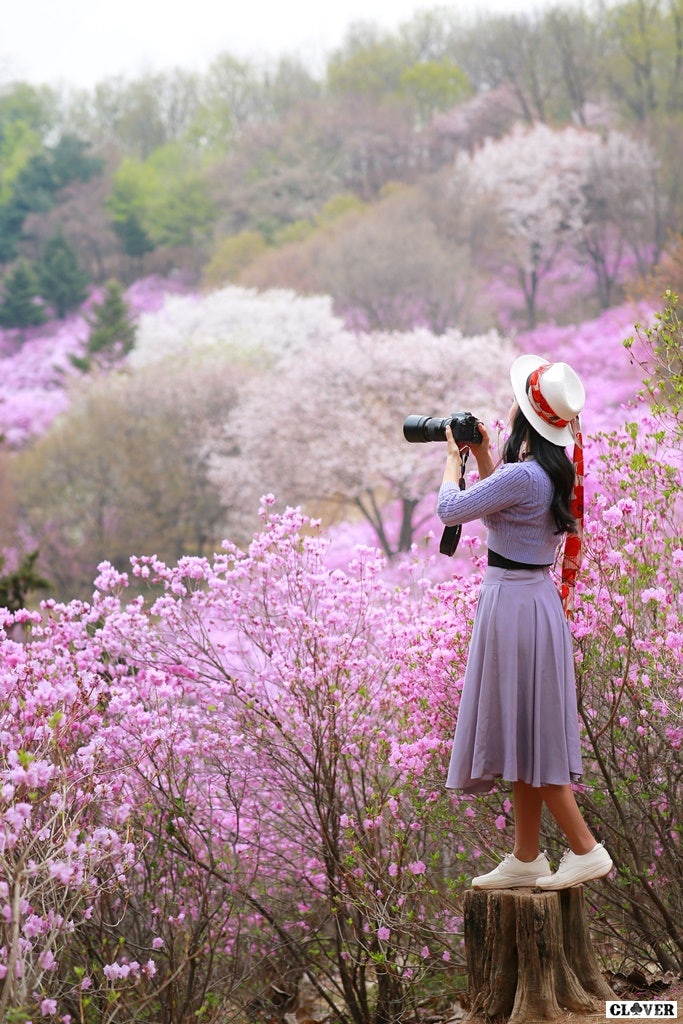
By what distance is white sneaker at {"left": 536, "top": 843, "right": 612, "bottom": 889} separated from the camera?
3.60 metres

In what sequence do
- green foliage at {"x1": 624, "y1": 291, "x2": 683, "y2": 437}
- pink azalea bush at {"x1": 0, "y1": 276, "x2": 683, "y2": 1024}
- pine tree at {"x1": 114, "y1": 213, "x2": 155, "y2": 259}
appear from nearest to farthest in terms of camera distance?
pink azalea bush at {"x1": 0, "y1": 276, "x2": 683, "y2": 1024} → green foliage at {"x1": 624, "y1": 291, "x2": 683, "y2": 437} → pine tree at {"x1": 114, "y1": 213, "x2": 155, "y2": 259}

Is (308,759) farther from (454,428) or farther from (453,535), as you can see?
(454,428)

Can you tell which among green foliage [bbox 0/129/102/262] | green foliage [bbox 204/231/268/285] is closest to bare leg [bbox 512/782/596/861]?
green foliage [bbox 204/231/268/285]

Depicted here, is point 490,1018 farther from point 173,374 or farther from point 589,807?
point 173,374

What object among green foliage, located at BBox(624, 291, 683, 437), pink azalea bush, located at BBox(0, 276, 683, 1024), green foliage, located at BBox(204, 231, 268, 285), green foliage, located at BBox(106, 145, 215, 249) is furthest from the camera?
green foliage, located at BBox(106, 145, 215, 249)

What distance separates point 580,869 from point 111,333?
32250 mm

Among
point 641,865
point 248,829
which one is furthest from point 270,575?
point 641,865

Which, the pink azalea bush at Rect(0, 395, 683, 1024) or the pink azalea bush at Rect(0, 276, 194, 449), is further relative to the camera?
the pink azalea bush at Rect(0, 276, 194, 449)

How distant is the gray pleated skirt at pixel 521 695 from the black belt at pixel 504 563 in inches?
0.8

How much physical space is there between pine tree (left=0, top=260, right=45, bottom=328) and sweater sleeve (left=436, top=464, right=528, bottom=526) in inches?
1614

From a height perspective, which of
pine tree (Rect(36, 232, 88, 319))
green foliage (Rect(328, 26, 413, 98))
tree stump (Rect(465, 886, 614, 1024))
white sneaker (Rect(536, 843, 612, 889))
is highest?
white sneaker (Rect(536, 843, 612, 889))

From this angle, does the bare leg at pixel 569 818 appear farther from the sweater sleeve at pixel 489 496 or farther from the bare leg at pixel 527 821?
the sweater sleeve at pixel 489 496

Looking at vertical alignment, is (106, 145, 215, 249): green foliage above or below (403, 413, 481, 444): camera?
below

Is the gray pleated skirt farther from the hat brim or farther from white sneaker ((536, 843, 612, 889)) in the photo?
the hat brim
